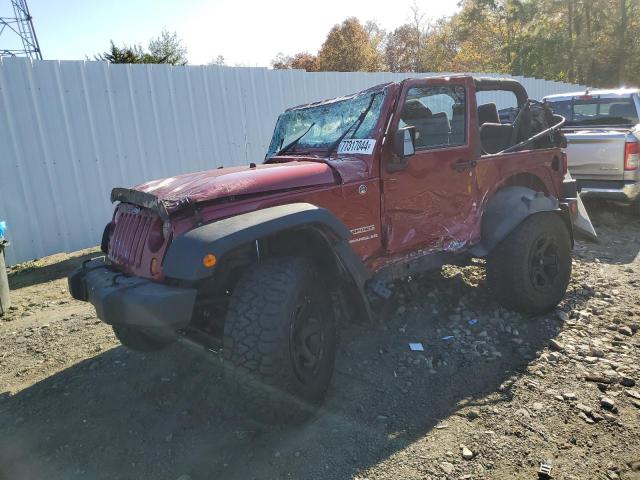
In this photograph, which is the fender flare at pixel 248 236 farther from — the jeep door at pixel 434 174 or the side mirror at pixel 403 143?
the side mirror at pixel 403 143

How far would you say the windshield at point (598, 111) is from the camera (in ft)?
23.3

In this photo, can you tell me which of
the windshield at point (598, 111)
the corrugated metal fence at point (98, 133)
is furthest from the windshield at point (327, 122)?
the windshield at point (598, 111)

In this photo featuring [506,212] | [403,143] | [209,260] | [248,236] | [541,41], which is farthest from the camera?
[541,41]

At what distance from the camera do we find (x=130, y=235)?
9.31ft

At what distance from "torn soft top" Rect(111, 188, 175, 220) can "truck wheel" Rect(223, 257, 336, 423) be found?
Answer: 585mm

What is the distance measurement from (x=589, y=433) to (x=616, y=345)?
3.91ft

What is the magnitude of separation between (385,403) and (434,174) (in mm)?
1740

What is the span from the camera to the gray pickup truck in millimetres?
6309

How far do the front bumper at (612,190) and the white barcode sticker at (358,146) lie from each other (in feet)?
15.6

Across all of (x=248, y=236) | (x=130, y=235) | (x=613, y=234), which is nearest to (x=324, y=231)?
(x=248, y=236)

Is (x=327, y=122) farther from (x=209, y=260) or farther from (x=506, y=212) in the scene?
(x=209, y=260)

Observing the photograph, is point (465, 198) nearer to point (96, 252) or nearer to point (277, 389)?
point (277, 389)

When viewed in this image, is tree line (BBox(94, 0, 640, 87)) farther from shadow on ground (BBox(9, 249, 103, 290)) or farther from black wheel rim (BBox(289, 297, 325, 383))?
black wheel rim (BBox(289, 297, 325, 383))

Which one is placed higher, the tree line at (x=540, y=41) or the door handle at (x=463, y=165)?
the tree line at (x=540, y=41)
